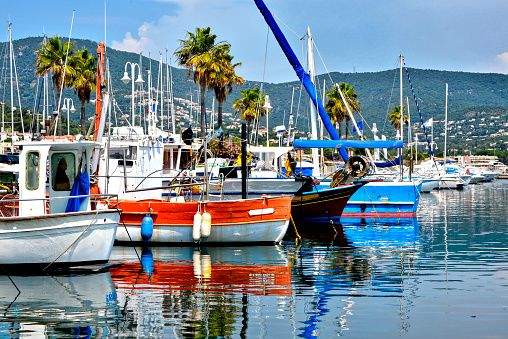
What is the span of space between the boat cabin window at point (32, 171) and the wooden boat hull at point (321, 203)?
52.9 ft

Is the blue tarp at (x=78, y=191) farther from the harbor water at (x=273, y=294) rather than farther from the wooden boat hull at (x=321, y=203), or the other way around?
the wooden boat hull at (x=321, y=203)

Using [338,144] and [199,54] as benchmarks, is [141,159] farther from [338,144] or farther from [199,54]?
[199,54]

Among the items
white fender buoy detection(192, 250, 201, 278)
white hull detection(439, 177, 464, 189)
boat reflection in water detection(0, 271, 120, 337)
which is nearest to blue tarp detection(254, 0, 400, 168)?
white fender buoy detection(192, 250, 201, 278)

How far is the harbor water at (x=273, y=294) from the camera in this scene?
14.5m

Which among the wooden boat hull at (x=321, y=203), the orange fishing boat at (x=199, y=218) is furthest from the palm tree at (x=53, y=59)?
the orange fishing boat at (x=199, y=218)

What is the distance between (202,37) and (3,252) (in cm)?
4207

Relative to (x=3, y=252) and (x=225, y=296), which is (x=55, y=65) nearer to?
(x=3, y=252)

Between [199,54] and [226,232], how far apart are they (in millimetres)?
34909

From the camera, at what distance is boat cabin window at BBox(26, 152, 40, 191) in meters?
21.8

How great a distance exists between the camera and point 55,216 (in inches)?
795

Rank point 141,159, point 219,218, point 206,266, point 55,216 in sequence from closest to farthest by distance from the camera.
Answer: point 55,216 < point 206,266 < point 219,218 < point 141,159

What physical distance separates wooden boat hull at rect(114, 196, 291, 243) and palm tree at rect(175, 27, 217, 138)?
3291 centimetres

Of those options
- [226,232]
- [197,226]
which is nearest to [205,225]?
[197,226]

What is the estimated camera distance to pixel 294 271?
22.2 meters
